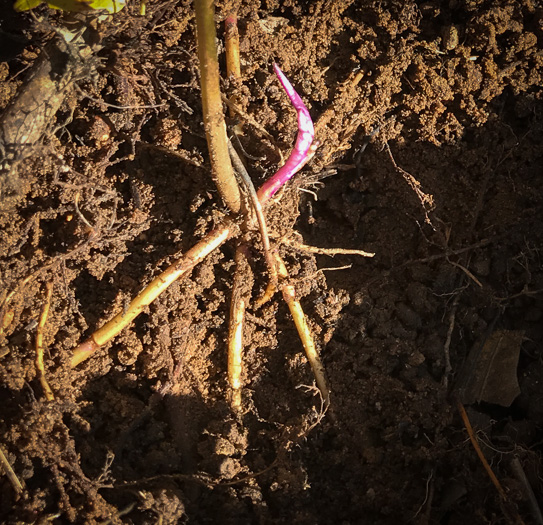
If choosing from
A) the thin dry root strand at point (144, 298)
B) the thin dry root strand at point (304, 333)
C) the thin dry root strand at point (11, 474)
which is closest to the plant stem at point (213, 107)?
the thin dry root strand at point (144, 298)

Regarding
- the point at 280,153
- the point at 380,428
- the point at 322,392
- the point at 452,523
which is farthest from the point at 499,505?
the point at 280,153

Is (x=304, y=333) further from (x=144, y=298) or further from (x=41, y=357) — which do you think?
(x=41, y=357)

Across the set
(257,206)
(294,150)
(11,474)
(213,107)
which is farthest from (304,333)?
(11,474)

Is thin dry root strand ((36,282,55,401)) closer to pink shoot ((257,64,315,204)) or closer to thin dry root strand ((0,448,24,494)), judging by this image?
thin dry root strand ((0,448,24,494))

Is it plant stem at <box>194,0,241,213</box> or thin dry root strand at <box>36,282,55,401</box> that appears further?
thin dry root strand at <box>36,282,55,401</box>

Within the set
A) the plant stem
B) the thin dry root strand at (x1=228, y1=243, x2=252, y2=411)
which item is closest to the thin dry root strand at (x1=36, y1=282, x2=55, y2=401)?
the thin dry root strand at (x1=228, y1=243, x2=252, y2=411)

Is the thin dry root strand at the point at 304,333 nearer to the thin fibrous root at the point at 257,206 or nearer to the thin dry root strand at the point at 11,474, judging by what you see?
the thin fibrous root at the point at 257,206
